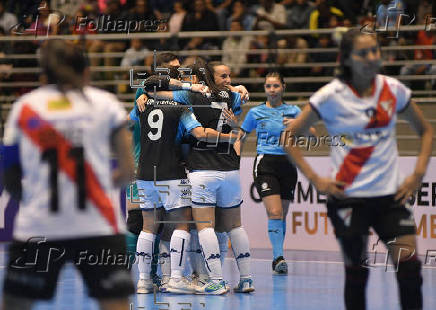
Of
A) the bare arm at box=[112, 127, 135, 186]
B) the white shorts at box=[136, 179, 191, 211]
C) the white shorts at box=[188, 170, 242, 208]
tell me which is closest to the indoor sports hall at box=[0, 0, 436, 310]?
the white shorts at box=[136, 179, 191, 211]

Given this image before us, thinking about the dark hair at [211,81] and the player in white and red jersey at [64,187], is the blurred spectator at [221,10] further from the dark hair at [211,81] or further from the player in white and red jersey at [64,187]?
the player in white and red jersey at [64,187]

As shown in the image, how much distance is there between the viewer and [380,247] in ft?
40.8

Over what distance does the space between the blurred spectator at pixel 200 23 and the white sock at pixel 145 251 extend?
657 centimetres

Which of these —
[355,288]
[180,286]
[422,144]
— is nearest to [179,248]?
[180,286]

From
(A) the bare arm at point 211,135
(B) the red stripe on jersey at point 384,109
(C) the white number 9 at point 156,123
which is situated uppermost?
(C) the white number 9 at point 156,123

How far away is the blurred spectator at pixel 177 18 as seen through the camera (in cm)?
1552

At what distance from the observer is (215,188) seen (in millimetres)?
8812

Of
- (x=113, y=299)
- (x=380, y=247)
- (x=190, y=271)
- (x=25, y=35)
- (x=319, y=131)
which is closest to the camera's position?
(x=113, y=299)

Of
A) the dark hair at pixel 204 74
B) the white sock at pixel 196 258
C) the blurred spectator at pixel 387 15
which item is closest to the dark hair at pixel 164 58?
the dark hair at pixel 204 74

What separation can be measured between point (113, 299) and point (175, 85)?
4.17m

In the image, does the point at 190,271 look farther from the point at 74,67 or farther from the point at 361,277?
the point at 74,67

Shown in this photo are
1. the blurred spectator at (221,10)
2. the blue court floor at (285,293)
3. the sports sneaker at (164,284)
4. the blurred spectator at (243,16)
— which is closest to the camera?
the blue court floor at (285,293)

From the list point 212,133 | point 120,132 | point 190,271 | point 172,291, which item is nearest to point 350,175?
point 120,132

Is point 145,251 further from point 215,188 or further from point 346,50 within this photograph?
point 346,50
